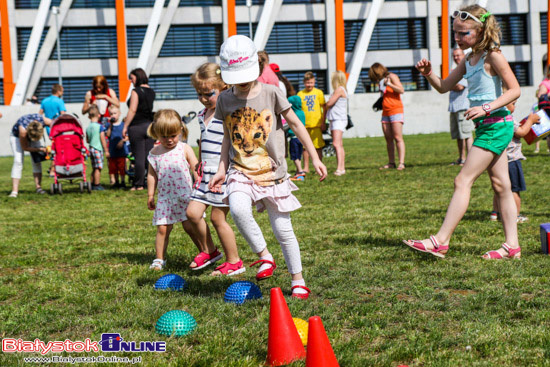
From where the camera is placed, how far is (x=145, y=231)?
751 centimetres

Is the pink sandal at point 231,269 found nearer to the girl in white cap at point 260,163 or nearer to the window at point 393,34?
the girl in white cap at point 260,163

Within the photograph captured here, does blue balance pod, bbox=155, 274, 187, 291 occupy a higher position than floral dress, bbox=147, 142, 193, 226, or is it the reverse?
floral dress, bbox=147, 142, 193, 226

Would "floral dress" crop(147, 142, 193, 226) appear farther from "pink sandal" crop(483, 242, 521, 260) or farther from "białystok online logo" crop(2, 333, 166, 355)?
"pink sandal" crop(483, 242, 521, 260)

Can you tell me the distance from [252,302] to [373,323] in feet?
2.82

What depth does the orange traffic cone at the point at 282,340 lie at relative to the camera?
310 centimetres

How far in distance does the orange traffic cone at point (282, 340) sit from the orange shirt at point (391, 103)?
9902mm

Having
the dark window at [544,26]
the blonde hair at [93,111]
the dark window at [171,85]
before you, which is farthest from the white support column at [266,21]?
the blonde hair at [93,111]

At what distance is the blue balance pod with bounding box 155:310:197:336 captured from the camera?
3594 mm

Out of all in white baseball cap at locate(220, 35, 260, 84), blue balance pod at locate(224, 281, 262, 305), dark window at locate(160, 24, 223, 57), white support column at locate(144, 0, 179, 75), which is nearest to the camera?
white baseball cap at locate(220, 35, 260, 84)

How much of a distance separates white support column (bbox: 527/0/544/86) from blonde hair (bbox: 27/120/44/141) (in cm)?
3168

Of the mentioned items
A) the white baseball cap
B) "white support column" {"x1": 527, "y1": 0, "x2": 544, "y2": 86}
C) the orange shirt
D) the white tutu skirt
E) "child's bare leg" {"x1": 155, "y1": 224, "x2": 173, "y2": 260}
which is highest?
"white support column" {"x1": 527, "y1": 0, "x2": 544, "y2": 86}

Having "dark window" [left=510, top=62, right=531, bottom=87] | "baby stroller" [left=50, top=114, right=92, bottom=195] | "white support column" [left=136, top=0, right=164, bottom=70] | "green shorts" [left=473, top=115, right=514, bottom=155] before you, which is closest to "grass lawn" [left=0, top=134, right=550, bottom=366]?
"green shorts" [left=473, top=115, right=514, bottom=155]

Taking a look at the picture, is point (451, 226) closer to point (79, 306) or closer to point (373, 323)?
point (373, 323)

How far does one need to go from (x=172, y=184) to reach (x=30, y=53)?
1226 inches
